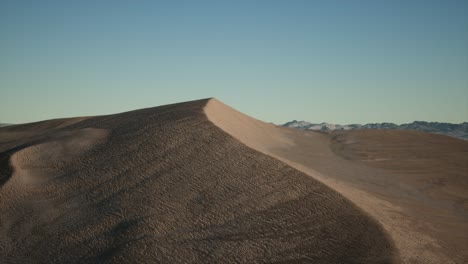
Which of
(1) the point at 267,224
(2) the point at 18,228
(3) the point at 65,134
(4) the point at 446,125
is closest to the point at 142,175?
(2) the point at 18,228

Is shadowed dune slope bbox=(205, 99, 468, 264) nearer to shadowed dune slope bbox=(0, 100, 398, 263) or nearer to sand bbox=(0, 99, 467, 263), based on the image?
sand bbox=(0, 99, 467, 263)

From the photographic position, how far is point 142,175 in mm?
5762

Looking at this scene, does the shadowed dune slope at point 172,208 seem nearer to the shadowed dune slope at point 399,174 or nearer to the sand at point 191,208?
the sand at point 191,208

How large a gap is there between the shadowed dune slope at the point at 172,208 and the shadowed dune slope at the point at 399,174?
1.74 ft

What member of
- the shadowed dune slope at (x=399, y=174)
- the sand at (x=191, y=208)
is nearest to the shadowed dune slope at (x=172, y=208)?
the sand at (x=191, y=208)

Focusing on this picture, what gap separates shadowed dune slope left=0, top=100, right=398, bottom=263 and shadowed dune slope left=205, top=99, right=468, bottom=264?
0.53 metres

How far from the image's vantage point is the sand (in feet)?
13.6

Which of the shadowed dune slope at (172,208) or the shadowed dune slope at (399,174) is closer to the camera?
the shadowed dune slope at (172,208)

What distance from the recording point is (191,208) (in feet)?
16.0

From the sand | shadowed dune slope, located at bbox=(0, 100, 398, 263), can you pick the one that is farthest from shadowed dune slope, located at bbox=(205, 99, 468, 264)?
shadowed dune slope, located at bbox=(0, 100, 398, 263)

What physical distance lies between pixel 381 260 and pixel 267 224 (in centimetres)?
122

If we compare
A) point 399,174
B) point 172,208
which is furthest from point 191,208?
point 399,174

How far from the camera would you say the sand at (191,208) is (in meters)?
4.15

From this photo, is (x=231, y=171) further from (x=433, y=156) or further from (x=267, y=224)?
(x=433, y=156)
